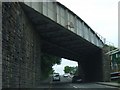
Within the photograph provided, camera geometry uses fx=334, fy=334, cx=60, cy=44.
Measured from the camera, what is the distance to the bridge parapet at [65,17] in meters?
27.2

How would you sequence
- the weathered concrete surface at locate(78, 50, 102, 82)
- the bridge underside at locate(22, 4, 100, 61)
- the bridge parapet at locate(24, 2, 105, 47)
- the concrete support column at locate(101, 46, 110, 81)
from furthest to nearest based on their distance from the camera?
the weathered concrete surface at locate(78, 50, 102, 82) < the concrete support column at locate(101, 46, 110, 81) < the bridge underside at locate(22, 4, 100, 61) < the bridge parapet at locate(24, 2, 105, 47)

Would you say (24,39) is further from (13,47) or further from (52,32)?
(52,32)

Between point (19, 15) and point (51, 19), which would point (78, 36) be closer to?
point (51, 19)

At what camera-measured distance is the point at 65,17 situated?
34844 mm

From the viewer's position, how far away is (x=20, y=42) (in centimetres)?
2208

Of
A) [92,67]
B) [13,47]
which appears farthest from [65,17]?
[92,67]

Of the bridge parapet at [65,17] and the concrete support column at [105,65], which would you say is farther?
the concrete support column at [105,65]

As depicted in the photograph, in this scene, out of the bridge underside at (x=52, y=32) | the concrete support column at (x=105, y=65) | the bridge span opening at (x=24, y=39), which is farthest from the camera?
the concrete support column at (x=105, y=65)

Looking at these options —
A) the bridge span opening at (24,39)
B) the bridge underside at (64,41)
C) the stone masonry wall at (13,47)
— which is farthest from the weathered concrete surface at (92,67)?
the stone masonry wall at (13,47)

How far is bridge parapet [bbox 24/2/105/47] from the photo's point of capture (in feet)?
89.2

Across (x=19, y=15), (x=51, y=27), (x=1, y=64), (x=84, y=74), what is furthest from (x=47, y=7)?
(x=84, y=74)

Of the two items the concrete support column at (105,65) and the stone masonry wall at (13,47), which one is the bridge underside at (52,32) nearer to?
the stone masonry wall at (13,47)

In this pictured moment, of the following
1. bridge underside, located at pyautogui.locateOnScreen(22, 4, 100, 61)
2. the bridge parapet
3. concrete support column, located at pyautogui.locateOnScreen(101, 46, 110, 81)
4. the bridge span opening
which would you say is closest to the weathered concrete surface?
concrete support column, located at pyautogui.locateOnScreen(101, 46, 110, 81)

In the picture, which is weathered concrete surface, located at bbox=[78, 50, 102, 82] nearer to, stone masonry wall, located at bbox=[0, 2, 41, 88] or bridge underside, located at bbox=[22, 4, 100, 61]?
bridge underside, located at bbox=[22, 4, 100, 61]
